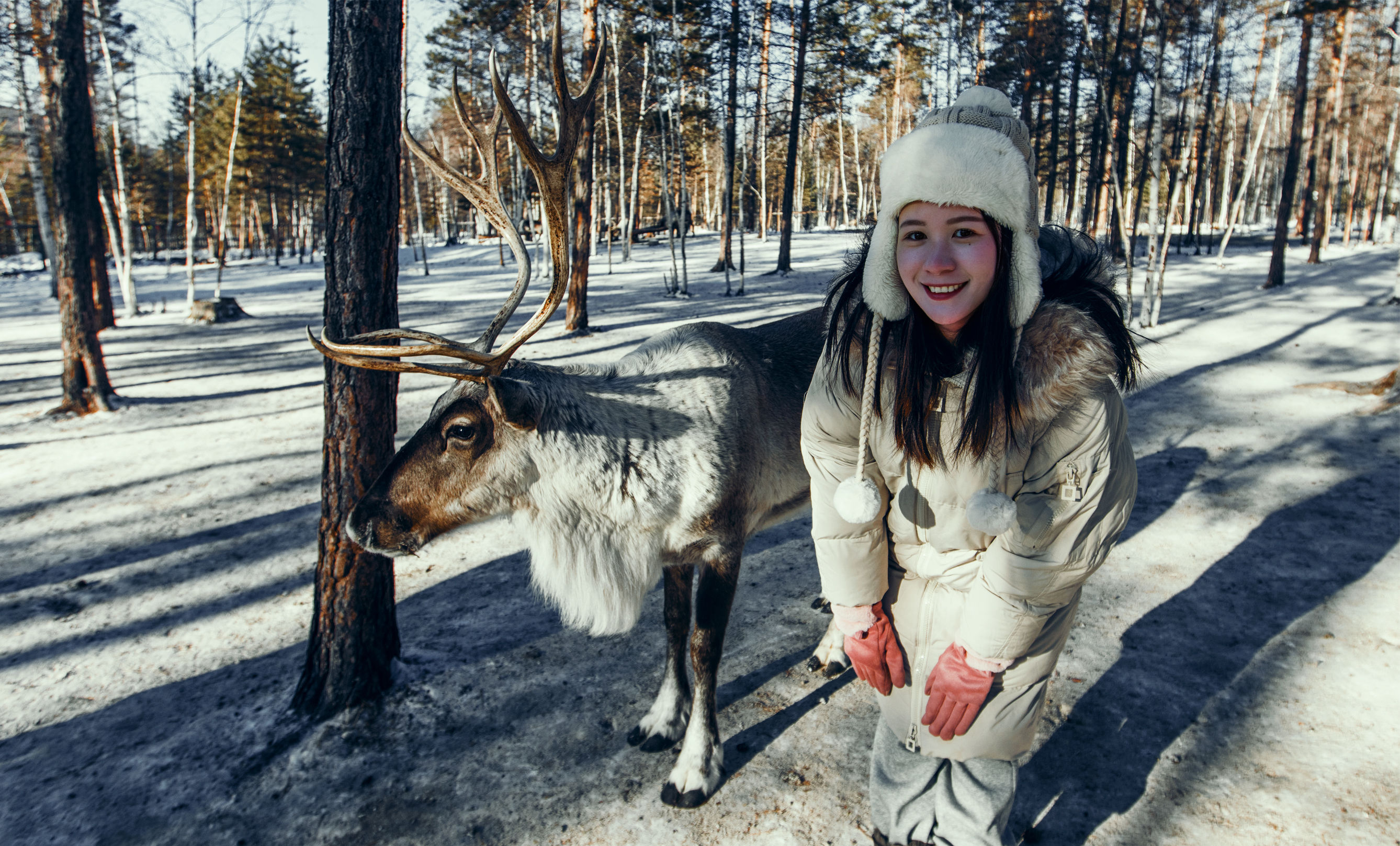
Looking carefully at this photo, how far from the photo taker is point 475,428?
2555mm

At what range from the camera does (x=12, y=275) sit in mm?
28641

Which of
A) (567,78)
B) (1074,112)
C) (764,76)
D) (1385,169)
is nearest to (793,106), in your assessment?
(764,76)

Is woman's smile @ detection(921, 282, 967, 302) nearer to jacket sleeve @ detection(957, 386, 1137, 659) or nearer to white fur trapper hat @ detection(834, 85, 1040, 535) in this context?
white fur trapper hat @ detection(834, 85, 1040, 535)

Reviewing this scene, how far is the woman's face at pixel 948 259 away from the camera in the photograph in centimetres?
170

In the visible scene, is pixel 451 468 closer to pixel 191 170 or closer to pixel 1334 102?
pixel 191 170

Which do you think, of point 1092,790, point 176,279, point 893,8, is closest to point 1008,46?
point 893,8

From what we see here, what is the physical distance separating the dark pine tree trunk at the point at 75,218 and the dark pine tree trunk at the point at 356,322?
6924 mm

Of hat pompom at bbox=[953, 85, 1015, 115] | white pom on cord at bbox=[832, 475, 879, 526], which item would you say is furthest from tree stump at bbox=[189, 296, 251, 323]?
hat pompom at bbox=[953, 85, 1015, 115]

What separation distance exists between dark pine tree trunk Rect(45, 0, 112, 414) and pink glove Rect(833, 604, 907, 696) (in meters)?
9.17

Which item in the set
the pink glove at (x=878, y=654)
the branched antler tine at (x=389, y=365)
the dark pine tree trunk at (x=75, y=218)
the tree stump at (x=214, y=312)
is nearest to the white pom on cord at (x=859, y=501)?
the pink glove at (x=878, y=654)

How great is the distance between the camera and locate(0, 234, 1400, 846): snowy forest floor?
2545 millimetres

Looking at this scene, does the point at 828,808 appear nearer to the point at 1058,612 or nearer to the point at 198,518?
the point at 1058,612

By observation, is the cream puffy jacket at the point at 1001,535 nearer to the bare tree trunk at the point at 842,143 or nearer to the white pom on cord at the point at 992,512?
the white pom on cord at the point at 992,512

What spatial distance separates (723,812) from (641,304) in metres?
13.8
